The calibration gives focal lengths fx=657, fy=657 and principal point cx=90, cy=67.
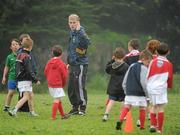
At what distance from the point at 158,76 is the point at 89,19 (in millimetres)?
26968

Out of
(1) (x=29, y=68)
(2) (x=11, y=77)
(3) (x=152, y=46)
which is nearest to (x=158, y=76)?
(3) (x=152, y=46)

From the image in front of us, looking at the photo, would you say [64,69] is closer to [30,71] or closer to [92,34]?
[30,71]

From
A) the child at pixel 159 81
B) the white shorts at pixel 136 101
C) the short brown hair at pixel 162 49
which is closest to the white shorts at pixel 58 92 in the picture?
the white shorts at pixel 136 101

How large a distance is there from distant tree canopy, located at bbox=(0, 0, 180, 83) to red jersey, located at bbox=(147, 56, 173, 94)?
71.2ft

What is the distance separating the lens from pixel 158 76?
1284cm

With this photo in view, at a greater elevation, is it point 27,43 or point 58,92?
point 27,43

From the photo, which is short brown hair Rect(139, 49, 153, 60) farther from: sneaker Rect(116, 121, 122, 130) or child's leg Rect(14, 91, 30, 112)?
child's leg Rect(14, 91, 30, 112)

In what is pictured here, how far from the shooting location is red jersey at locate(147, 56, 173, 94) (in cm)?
1280

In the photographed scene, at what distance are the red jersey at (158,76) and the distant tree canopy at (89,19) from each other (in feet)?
71.2

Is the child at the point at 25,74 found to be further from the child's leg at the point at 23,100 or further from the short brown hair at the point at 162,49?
the short brown hair at the point at 162,49

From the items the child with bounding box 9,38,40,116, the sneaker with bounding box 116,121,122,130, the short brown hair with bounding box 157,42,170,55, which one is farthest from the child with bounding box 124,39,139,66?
the sneaker with bounding box 116,121,122,130

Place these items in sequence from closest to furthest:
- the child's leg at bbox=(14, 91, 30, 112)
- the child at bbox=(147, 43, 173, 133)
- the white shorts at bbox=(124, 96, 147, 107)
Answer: the child at bbox=(147, 43, 173, 133)
the white shorts at bbox=(124, 96, 147, 107)
the child's leg at bbox=(14, 91, 30, 112)

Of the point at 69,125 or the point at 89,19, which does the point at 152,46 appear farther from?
the point at 89,19

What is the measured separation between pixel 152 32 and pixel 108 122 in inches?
1099
